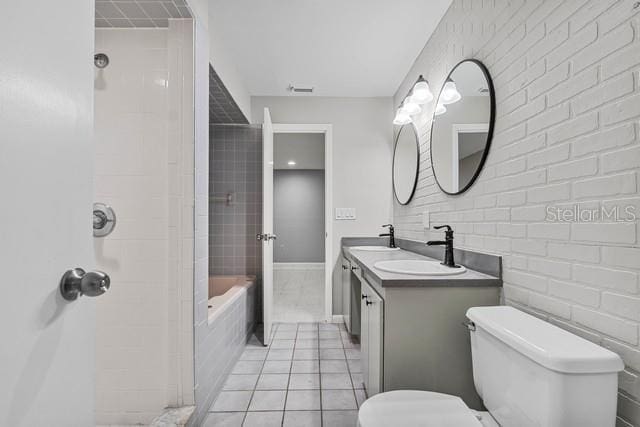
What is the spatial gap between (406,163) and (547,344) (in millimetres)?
2007

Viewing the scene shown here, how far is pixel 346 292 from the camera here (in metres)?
2.83

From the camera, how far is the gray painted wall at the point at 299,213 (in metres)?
6.34

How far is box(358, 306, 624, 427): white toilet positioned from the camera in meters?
0.74

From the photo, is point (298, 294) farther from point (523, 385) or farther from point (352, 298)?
point (523, 385)

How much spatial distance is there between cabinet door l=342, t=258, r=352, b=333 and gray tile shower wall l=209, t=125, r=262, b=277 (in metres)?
0.87

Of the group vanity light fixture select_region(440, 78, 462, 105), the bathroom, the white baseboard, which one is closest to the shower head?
the bathroom

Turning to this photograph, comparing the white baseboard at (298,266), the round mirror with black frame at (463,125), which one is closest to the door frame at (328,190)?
the round mirror with black frame at (463,125)

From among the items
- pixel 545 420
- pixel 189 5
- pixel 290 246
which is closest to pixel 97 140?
pixel 189 5

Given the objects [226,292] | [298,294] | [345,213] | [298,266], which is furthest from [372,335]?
[298,266]

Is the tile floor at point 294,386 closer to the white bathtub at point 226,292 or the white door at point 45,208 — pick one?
the white bathtub at point 226,292

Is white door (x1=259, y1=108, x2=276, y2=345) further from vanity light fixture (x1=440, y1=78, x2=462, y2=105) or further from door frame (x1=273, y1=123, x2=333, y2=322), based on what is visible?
vanity light fixture (x1=440, y1=78, x2=462, y2=105)

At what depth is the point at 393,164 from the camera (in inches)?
121

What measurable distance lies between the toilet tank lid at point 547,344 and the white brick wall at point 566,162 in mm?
95

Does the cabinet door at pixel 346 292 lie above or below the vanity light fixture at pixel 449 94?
below
